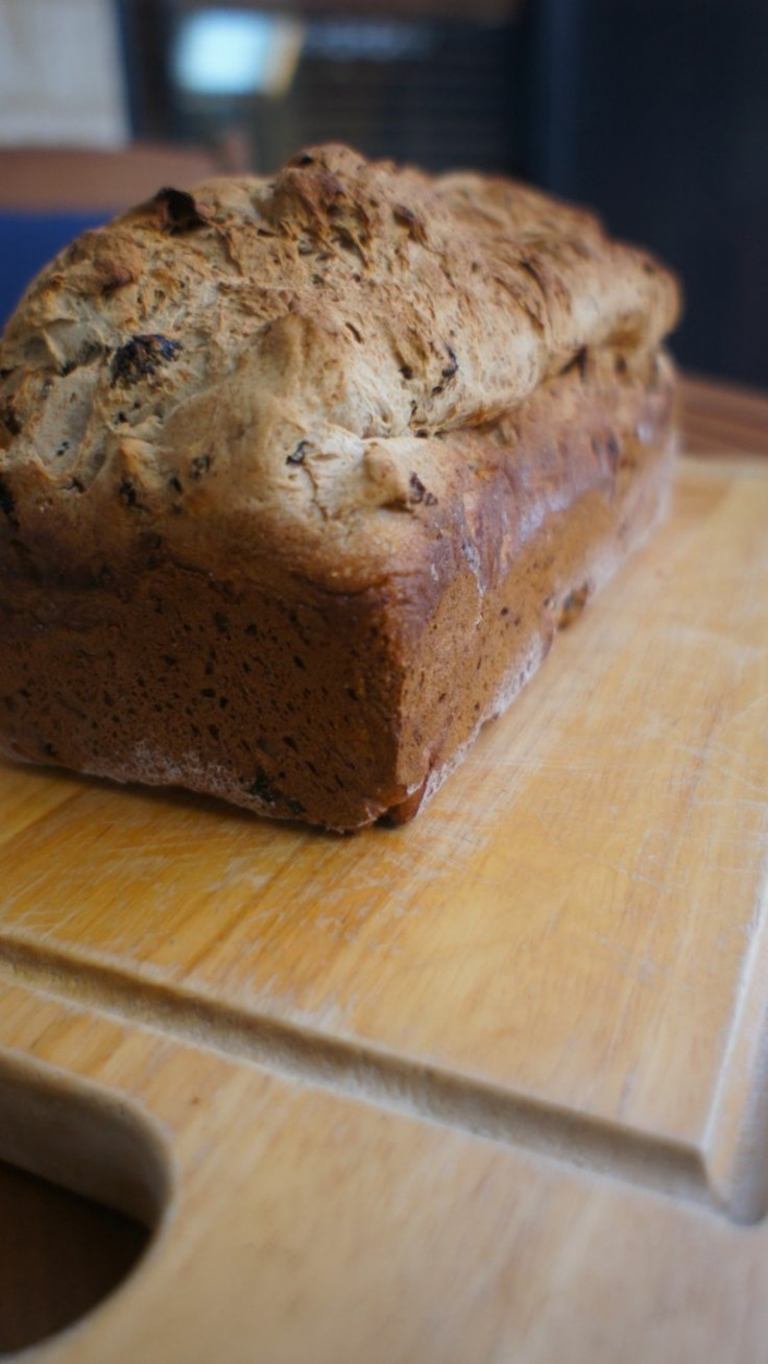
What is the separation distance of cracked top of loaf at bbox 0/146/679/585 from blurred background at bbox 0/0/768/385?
10.1ft

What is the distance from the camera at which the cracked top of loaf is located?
0.96 metres

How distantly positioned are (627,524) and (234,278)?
2.63 feet

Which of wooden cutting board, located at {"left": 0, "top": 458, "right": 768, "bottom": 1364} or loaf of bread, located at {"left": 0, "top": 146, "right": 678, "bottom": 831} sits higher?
loaf of bread, located at {"left": 0, "top": 146, "right": 678, "bottom": 831}

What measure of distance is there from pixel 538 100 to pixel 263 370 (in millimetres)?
4916

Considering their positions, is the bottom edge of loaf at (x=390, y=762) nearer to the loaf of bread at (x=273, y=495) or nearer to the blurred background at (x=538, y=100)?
the loaf of bread at (x=273, y=495)

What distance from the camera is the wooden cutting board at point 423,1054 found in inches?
26.0

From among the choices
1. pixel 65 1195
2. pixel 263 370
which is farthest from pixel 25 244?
pixel 65 1195

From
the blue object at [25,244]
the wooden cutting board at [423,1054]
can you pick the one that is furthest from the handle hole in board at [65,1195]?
the blue object at [25,244]

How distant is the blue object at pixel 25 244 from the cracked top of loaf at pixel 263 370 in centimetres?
140

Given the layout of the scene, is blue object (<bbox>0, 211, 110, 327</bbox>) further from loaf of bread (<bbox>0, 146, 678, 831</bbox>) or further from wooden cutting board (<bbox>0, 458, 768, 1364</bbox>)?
wooden cutting board (<bbox>0, 458, 768, 1364</bbox>)

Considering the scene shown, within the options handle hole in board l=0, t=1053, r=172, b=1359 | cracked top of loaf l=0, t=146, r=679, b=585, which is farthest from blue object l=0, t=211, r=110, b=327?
handle hole in board l=0, t=1053, r=172, b=1359

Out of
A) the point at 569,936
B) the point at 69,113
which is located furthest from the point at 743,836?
the point at 69,113

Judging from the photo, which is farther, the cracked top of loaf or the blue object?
the blue object

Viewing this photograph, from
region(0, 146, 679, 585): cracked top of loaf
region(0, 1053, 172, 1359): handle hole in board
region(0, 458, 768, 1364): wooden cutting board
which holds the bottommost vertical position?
region(0, 1053, 172, 1359): handle hole in board
